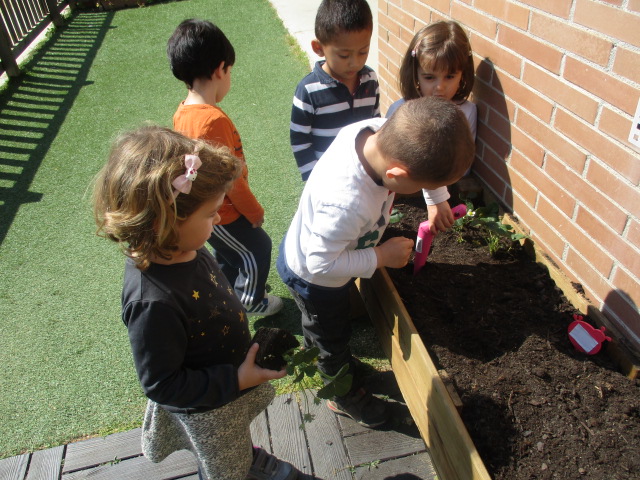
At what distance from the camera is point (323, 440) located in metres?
2.50

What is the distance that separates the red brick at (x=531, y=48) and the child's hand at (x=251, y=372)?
1730 mm

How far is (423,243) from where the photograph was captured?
2486 mm

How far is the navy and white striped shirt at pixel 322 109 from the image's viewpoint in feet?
9.06

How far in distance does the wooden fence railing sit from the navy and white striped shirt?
21.2 feet

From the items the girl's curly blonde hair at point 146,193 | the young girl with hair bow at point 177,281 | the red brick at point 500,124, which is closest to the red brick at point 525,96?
the red brick at point 500,124

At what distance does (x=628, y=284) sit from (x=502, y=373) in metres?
0.60

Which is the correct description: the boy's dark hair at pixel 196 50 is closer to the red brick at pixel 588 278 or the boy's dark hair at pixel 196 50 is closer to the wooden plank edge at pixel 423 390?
the wooden plank edge at pixel 423 390

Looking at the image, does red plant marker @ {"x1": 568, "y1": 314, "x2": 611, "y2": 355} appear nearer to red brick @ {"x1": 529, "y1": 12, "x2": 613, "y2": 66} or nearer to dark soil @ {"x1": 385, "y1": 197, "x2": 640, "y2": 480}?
dark soil @ {"x1": 385, "y1": 197, "x2": 640, "y2": 480}

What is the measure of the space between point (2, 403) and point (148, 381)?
1824 millimetres

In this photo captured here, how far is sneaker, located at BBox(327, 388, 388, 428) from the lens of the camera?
8.06 feet

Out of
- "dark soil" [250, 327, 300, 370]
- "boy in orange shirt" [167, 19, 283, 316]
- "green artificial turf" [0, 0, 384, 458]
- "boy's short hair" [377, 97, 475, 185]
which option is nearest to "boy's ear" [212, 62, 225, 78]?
"boy in orange shirt" [167, 19, 283, 316]

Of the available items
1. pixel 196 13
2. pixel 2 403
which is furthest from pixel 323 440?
pixel 196 13

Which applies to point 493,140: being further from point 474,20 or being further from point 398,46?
point 398,46

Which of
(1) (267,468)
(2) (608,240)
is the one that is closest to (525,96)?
(2) (608,240)
